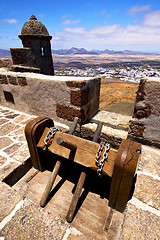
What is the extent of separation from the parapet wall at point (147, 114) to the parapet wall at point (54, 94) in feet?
3.17

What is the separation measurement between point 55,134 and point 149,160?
146 cm

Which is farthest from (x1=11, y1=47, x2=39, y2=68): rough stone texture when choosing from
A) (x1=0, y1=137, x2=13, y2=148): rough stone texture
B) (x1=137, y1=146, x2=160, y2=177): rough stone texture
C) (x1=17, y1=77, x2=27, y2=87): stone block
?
(x1=137, y1=146, x2=160, y2=177): rough stone texture

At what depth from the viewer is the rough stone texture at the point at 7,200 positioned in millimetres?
1260

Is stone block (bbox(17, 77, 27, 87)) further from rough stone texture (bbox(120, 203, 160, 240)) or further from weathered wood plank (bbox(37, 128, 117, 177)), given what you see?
rough stone texture (bbox(120, 203, 160, 240))

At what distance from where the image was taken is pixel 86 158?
1.58 metres

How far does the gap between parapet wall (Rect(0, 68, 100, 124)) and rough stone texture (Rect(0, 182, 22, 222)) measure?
5.29 feet

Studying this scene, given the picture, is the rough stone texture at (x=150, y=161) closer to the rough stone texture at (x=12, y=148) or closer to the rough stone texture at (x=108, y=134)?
the rough stone texture at (x=108, y=134)

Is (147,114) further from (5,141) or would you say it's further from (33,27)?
(33,27)

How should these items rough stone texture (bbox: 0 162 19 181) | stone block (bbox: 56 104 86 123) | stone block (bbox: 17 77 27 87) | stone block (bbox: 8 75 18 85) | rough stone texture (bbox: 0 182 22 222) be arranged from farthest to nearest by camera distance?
1. stone block (bbox: 8 75 18 85)
2. stone block (bbox: 17 77 27 87)
3. stone block (bbox: 56 104 86 123)
4. rough stone texture (bbox: 0 162 19 181)
5. rough stone texture (bbox: 0 182 22 222)

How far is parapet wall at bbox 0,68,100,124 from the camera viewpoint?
8.11ft

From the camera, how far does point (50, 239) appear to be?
1089 mm

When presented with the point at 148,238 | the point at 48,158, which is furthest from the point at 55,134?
the point at 148,238

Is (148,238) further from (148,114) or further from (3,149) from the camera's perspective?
(3,149)

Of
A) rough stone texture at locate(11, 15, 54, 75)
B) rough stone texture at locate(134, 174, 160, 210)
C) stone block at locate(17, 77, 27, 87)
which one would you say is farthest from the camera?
rough stone texture at locate(11, 15, 54, 75)
